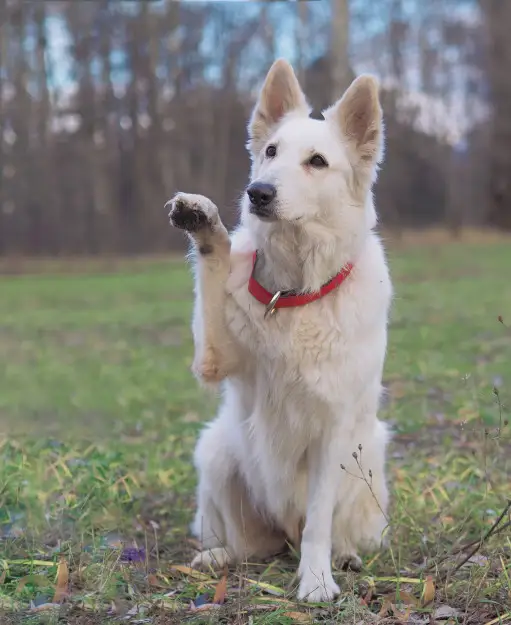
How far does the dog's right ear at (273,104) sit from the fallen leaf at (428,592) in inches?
68.8

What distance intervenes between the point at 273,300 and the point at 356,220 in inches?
17.6

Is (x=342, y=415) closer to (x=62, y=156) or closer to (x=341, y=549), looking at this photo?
(x=341, y=549)

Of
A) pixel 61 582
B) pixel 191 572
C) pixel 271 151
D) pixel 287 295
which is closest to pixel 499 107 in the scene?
pixel 271 151

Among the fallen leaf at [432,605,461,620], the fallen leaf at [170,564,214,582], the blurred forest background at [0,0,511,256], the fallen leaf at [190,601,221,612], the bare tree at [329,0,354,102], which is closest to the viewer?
the fallen leaf at [432,605,461,620]

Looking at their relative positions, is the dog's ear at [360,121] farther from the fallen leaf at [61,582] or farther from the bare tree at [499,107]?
the bare tree at [499,107]

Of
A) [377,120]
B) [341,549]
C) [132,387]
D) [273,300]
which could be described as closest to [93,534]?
[341,549]

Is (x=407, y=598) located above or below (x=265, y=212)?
below

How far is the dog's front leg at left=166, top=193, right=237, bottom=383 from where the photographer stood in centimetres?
270

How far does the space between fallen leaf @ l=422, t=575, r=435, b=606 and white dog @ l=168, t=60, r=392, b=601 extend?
34 centimetres

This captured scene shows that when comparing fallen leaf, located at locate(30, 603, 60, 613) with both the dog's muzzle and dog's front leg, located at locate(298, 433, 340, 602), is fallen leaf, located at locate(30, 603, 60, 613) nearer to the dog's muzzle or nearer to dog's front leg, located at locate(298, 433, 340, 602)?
dog's front leg, located at locate(298, 433, 340, 602)

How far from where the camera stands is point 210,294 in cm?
278

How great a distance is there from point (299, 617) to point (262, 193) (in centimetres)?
145

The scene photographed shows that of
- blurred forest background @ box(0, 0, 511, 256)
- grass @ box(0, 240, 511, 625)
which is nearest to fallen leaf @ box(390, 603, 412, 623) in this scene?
grass @ box(0, 240, 511, 625)

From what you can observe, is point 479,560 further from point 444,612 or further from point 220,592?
point 220,592
